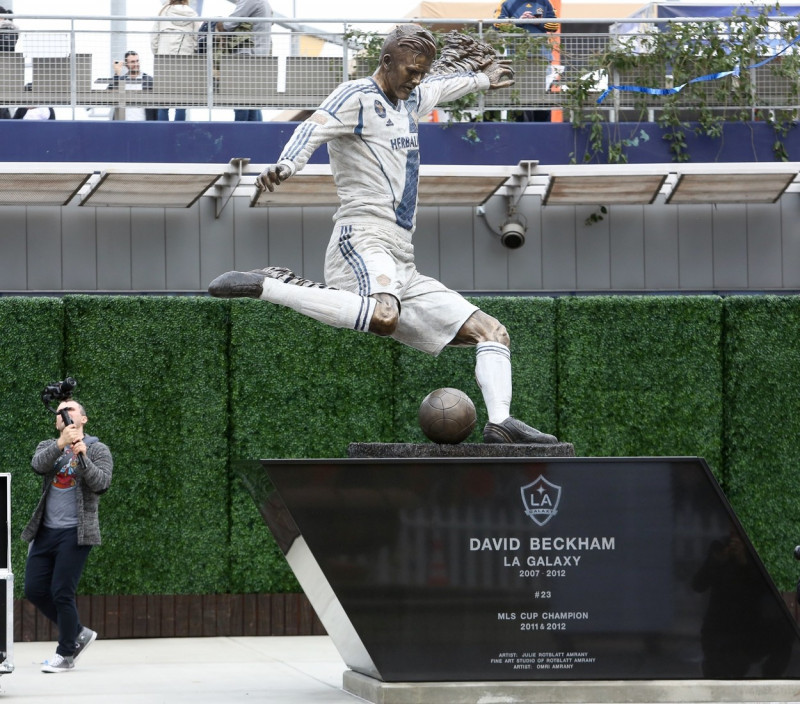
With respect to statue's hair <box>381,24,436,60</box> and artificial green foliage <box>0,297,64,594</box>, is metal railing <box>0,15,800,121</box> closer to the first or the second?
artificial green foliage <box>0,297,64,594</box>

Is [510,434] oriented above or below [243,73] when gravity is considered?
below

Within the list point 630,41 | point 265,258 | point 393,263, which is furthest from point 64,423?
point 630,41

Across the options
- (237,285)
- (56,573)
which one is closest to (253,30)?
(56,573)

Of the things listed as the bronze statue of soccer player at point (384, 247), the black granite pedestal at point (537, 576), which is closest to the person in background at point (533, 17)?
the bronze statue of soccer player at point (384, 247)

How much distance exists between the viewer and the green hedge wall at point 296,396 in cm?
1008

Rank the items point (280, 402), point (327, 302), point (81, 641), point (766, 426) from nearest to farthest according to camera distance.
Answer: point (327, 302) → point (81, 641) → point (280, 402) → point (766, 426)

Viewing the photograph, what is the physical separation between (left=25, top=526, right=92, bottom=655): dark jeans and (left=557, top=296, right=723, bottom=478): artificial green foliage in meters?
4.01

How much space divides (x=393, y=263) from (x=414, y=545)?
1.38 metres

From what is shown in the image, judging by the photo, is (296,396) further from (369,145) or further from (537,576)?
(537,576)

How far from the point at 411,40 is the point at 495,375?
5.59 ft

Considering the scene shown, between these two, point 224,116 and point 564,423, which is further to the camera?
point 224,116

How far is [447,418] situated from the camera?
22.0ft

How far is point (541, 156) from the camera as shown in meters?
12.4

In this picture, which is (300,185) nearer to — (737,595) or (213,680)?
(213,680)
